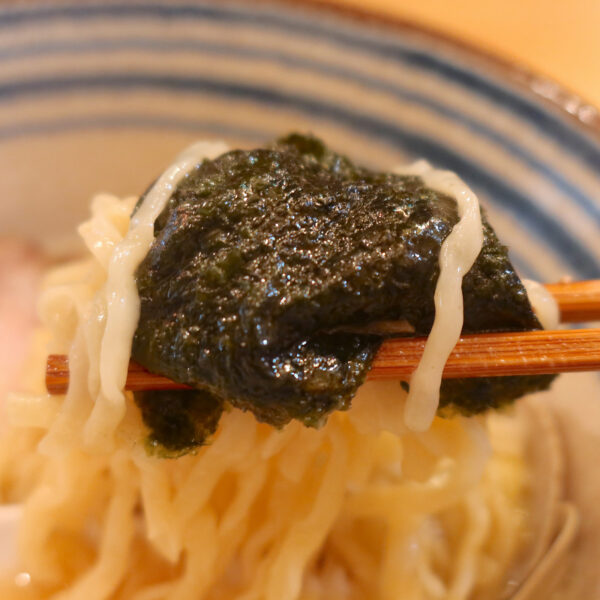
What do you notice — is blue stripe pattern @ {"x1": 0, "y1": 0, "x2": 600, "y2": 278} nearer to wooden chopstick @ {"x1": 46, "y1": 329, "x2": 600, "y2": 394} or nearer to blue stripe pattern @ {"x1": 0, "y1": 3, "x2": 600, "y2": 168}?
blue stripe pattern @ {"x1": 0, "y1": 3, "x2": 600, "y2": 168}

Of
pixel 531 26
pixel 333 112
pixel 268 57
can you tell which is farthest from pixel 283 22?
pixel 531 26

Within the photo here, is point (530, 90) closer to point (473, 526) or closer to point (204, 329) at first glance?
point (473, 526)

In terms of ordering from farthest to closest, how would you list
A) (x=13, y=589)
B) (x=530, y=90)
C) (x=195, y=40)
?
(x=195, y=40) < (x=530, y=90) < (x=13, y=589)

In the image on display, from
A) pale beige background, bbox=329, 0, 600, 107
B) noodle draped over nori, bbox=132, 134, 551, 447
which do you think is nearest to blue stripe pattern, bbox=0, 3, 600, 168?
pale beige background, bbox=329, 0, 600, 107

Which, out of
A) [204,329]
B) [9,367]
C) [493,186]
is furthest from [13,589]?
[493,186]

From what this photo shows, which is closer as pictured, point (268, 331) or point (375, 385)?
point (268, 331)

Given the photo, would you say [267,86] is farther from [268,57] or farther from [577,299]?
[577,299]
